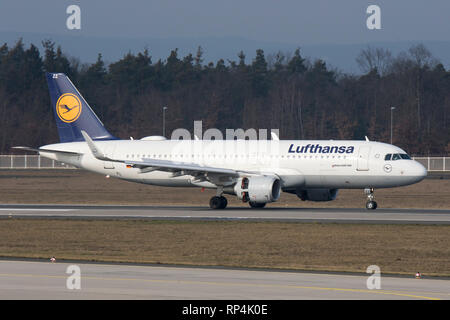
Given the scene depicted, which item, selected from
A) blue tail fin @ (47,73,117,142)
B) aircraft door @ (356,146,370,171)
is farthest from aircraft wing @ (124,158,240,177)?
blue tail fin @ (47,73,117,142)

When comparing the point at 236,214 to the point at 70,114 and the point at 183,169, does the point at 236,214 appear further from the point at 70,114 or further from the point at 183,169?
the point at 70,114

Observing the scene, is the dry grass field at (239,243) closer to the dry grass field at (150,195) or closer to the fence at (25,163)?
the dry grass field at (150,195)

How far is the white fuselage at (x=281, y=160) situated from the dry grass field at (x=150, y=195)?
11.0 feet

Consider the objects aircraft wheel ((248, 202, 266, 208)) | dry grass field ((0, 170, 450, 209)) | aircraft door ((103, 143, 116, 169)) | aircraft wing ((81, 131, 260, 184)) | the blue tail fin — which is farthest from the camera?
dry grass field ((0, 170, 450, 209))

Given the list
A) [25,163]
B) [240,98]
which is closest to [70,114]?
[25,163]

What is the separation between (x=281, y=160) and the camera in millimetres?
47219

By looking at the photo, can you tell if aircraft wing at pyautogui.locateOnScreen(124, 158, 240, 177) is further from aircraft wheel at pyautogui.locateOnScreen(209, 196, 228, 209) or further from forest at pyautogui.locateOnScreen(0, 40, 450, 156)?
forest at pyautogui.locateOnScreen(0, 40, 450, 156)

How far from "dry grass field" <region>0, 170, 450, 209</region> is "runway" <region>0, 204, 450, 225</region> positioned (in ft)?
16.8

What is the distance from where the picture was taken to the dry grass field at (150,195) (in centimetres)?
5334

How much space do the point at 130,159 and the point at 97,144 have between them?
2901 mm

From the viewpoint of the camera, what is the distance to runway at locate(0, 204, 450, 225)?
Answer: 39.1m

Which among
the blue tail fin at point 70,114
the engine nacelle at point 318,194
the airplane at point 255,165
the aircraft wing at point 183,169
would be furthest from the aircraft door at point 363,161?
the blue tail fin at point 70,114
